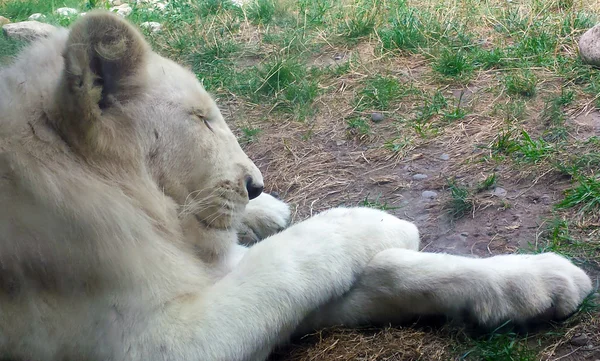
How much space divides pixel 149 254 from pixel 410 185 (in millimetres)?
2015

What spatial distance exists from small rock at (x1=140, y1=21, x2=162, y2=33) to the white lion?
434 centimetres

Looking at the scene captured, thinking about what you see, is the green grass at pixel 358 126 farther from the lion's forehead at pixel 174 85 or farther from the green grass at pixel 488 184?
the lion's forehead at pixel 174 85

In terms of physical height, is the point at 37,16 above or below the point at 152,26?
above

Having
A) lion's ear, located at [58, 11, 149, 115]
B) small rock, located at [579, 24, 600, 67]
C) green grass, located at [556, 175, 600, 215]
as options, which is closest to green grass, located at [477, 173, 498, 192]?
green grass, located at [556, 175, 600, 215]

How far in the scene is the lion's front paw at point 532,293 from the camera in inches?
116

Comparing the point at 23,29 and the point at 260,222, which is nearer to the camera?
the point at 260,222

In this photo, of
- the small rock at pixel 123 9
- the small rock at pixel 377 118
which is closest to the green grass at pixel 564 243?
the small rock at pixel 377 118

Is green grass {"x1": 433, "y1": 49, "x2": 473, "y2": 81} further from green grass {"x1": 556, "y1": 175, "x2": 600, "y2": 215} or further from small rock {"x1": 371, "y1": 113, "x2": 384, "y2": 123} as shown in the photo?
green grass {"x1": 556, "y1": 175, "x2": 600, "y2": 215}

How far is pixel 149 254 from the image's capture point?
3010 millimetres

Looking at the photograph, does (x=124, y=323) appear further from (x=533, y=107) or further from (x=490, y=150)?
(x=533, y=107)

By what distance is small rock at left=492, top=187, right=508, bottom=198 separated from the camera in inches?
163

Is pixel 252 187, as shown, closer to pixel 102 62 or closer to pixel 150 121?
pixel 150 121

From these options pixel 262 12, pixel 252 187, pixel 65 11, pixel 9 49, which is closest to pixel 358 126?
pixel 252 187

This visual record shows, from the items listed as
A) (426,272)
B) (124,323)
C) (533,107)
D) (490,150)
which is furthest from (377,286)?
(533,107)
